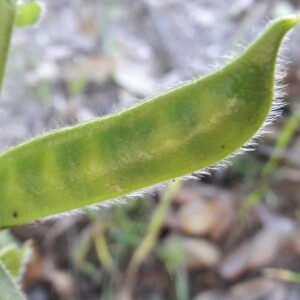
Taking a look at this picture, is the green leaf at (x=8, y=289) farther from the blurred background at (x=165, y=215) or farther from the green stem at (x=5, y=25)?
the blurred background at (x=165, y=215)

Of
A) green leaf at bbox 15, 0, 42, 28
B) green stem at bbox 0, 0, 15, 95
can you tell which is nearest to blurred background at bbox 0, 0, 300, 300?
green leaf at bbox 15, 0, 42, 28

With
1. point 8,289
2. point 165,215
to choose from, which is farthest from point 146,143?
point 165,215

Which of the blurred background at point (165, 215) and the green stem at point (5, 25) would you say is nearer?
the green stem at point (5, 25)

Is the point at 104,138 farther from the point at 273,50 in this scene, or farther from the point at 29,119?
the point at 29,119

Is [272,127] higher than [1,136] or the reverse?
higher

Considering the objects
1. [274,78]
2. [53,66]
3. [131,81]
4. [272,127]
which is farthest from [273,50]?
[53,66]

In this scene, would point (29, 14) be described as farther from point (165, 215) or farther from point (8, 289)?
point (165, 215)

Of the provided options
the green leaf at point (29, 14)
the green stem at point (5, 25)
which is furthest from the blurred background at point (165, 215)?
the green stem at point (5, 25)
